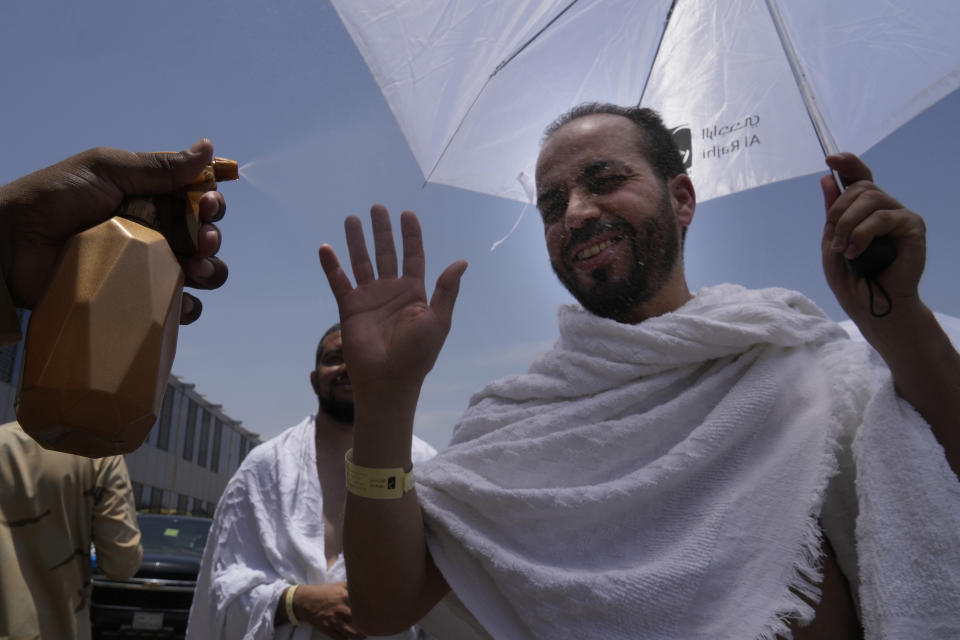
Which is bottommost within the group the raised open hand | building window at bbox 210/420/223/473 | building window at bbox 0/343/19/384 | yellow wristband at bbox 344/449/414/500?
building window at bbox 210/420/223/473

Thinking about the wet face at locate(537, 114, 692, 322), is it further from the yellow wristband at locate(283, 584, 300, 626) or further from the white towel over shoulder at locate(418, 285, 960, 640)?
the yellow wristband at locate(283, 584, 300, 626)

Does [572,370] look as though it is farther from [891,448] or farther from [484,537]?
[891,448]

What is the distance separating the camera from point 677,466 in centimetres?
147

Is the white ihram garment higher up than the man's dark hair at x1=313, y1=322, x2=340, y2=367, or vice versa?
the man's dark hair at x1=313, y1=322, x2=340, y2=367

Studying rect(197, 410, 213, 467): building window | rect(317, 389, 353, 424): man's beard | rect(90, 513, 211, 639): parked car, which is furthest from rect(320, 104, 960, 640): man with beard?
rect(197, 410, 213, 467): building window

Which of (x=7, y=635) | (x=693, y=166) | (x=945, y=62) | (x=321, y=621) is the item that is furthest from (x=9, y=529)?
(x=945, y=62)

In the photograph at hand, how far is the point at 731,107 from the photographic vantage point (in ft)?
8.57

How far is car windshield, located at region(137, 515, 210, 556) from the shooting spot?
20.2ft

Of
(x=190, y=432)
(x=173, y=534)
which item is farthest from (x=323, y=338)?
(x=190, y=432)

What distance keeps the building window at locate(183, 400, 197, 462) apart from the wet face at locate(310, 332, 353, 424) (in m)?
30.0

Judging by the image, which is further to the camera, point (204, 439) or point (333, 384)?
point (204, 439)

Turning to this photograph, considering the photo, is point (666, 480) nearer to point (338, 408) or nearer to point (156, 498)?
point (338, 408)

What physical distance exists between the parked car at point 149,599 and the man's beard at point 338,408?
2993 millimetres

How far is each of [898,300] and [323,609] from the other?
220cm
